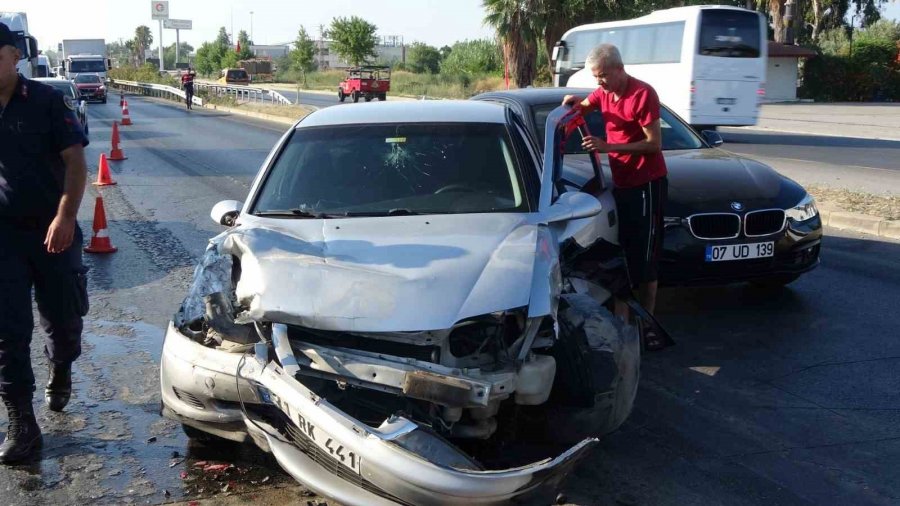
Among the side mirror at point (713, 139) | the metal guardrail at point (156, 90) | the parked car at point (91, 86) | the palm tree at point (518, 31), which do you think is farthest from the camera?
the parked car at point (91, 86)

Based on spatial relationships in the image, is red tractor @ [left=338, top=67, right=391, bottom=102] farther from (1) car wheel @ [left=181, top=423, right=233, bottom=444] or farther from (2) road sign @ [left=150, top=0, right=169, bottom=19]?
(2) road sign @ [left=150, top=0, right=169, bottom=19]

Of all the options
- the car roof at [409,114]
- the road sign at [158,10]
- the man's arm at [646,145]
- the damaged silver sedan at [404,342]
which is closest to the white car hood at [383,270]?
the damaged silver sedan at [404,342]

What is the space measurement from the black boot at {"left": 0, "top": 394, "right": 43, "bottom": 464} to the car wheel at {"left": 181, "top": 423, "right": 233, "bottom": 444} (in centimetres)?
72

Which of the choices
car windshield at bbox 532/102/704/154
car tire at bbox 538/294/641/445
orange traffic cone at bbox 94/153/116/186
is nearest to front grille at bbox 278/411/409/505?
car tire at bbox 538/294/641/445

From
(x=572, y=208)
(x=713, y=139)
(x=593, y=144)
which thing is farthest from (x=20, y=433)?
(x=713, y=139)

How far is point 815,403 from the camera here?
513 centimetres

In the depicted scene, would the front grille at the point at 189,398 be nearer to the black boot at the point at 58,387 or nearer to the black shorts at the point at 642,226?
the black boot at the point at 58,387

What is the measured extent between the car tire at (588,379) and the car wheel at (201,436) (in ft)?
4.92

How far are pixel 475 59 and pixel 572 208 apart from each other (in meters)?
68.0

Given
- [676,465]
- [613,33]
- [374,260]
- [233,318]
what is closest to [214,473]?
[233,318]

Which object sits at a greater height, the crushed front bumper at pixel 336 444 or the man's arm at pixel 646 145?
the man's arm at pixel 646 145

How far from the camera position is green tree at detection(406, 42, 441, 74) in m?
95.8

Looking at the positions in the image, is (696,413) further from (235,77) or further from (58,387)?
(235,77)

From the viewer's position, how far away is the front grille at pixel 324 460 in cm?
336
